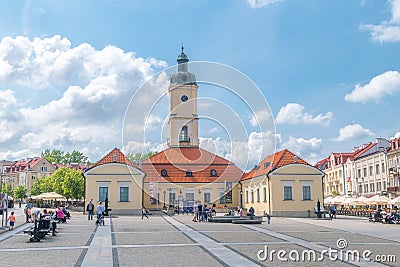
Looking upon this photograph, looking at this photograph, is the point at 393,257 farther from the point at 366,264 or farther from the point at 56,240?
the point at 56,240

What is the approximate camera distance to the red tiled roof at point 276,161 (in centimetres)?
4078

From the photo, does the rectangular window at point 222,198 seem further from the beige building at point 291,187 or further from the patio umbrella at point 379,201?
the patio umbrella at point 379,201

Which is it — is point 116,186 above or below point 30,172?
below

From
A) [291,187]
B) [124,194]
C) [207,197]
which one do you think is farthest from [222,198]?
[124,194]

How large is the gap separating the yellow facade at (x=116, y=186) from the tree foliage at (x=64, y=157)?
8735 centimetres

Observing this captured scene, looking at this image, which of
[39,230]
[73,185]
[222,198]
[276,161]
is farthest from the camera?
[73,185]

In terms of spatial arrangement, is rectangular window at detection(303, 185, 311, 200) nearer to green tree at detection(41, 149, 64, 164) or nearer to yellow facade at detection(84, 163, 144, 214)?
yellow facade at detection(84, 163, 144, 214)

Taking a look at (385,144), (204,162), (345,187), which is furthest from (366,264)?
(345,187)

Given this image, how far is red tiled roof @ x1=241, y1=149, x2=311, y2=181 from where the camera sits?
40.8 metres

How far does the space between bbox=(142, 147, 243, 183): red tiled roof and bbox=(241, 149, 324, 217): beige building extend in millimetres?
10341

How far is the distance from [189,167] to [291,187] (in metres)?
14.6

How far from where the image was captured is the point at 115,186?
4125 centimetres

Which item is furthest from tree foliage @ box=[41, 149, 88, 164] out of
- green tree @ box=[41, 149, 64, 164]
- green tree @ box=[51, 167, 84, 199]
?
green tree @ box=[51, 167, 84, 199]

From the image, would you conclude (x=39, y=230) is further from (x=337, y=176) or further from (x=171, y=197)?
(x=337, y=176)
